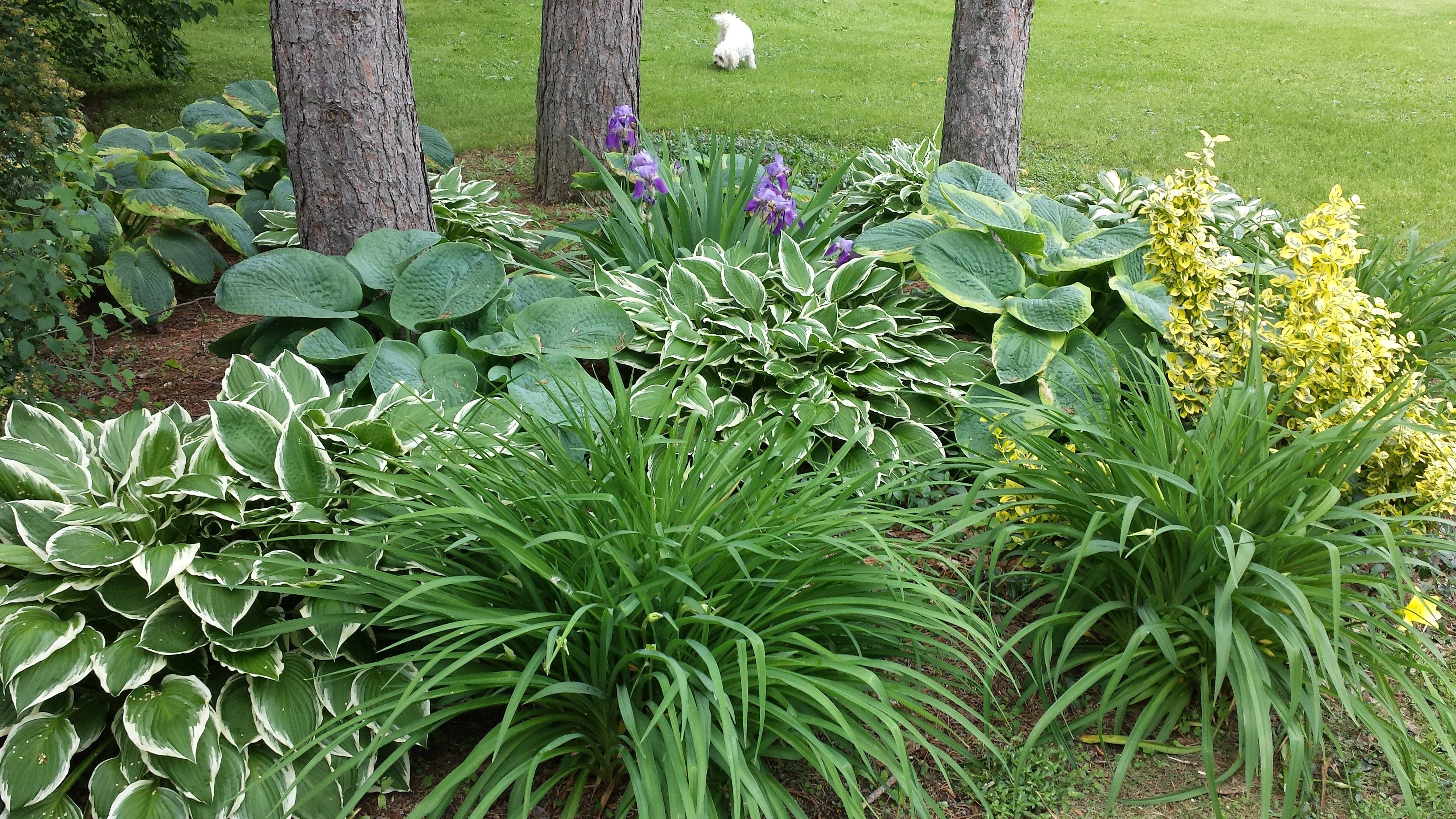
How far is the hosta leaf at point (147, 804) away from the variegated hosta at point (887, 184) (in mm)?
3359

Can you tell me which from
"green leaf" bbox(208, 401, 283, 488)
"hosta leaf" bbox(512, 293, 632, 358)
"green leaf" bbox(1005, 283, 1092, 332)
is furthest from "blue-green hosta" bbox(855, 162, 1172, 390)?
"green leaf" bbox(208, 401, 283, 488)

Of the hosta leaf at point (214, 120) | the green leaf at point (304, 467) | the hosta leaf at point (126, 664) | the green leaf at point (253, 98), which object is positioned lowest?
the hosta leaf at point (126, 664)

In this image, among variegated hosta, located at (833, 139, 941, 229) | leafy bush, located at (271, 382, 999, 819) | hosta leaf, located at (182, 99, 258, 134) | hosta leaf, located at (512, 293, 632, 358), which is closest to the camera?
leafy bush, located at (271, 382, 999, 819)

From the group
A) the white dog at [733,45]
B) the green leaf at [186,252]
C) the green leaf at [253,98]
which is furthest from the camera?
the white dog at [733,45]

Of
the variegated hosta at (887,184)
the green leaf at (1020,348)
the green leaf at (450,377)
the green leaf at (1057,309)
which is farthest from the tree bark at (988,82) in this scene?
the green leaf at (450,377)

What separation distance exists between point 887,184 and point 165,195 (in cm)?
334

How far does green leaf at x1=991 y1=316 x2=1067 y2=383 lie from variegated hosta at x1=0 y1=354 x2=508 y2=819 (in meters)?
1.92

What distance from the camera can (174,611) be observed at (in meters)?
2.04

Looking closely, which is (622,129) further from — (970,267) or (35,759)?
(35,759)

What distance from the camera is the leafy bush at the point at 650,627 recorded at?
5.87 feet

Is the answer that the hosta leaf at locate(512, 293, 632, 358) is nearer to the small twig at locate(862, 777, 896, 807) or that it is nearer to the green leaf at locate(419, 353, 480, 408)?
the green leaf at locate(419, 353, 480, 408)

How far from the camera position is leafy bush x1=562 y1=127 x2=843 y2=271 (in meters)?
3.84

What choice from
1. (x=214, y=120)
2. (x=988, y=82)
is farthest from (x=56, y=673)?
(x=988, y=82)

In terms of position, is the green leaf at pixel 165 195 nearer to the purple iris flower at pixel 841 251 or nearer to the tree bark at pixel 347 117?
the tree bark at pixel 347 117
